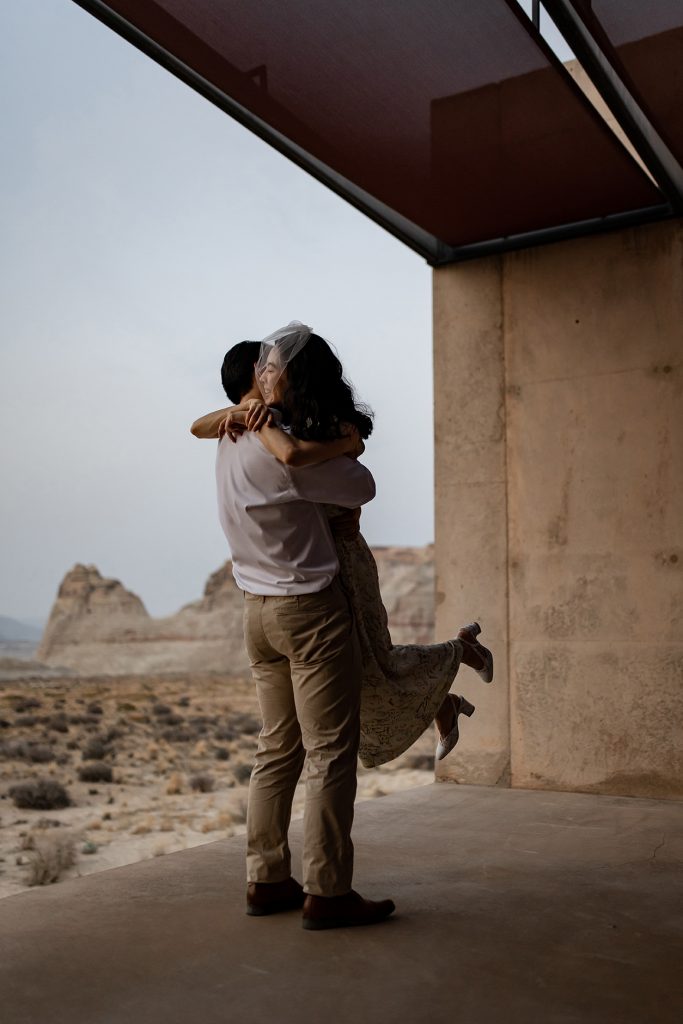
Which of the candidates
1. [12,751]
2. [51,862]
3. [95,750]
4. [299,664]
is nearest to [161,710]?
[12,751]

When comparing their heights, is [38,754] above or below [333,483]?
below

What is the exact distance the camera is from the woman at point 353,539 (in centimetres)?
277

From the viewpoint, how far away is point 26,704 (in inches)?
973

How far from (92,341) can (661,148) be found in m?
45.0

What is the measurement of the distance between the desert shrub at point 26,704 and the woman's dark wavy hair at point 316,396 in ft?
73.1

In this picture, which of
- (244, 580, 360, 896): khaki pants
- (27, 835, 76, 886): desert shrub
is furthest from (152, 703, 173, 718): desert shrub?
(244, 580, 360, 896): khaki pants

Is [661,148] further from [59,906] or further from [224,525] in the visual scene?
[59,906]

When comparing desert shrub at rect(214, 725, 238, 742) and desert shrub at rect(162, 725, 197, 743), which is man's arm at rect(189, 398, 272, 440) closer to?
desert shrub at rect(162, 725, 197, 743)

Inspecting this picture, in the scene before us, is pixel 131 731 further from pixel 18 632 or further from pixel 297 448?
pixel 297 448

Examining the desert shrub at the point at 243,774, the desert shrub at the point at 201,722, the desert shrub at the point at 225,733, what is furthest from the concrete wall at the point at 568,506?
the desert shrub at the point at 201,722

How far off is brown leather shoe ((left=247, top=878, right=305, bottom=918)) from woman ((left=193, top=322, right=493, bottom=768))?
1.43 feet

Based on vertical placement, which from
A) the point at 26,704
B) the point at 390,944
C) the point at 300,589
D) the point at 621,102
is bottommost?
the point at 26,704

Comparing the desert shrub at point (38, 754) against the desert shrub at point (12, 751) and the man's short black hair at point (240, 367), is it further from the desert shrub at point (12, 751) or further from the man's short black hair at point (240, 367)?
the man's short black hair at point (240, 367)

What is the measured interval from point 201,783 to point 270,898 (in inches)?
567
